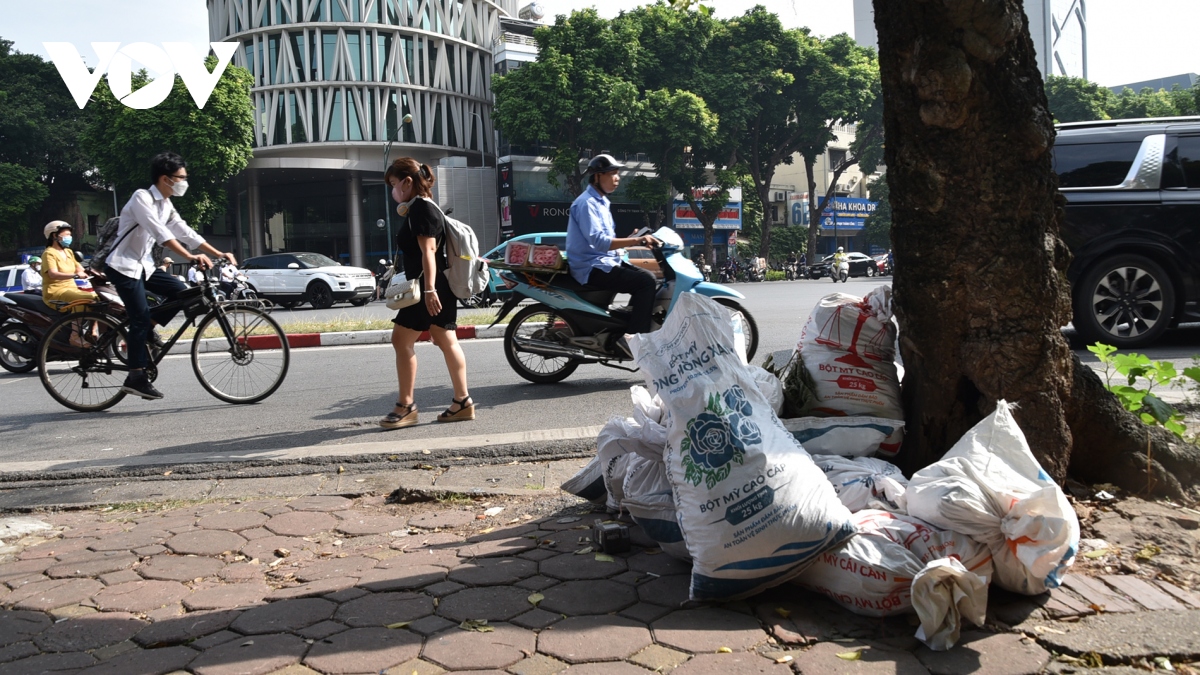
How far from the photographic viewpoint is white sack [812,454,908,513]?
2.62 m

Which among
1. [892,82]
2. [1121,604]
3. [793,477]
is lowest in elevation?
[1121,604]

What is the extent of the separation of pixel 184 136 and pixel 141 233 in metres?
33.9

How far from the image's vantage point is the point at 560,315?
6.48 metres

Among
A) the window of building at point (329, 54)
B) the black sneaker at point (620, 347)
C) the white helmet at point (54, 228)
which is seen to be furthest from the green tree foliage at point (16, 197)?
the black sneaker at point (620, 347)

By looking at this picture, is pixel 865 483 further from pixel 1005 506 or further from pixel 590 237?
pixel 590 237

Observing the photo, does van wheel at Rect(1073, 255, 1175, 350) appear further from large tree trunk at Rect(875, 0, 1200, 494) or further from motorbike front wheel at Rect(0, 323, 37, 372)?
motorbike front wheel at Rect(0, 323, 37, 372)

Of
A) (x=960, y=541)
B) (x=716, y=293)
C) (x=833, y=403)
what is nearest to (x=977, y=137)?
(x=833, y=403)

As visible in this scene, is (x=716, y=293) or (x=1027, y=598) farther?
(x=716, y=293)

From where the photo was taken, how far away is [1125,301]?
707cm

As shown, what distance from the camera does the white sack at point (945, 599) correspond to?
2.15 meters

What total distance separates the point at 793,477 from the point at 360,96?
48625mm

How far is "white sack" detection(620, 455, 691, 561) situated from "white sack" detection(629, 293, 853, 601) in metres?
0.23

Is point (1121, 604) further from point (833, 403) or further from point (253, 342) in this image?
point (253, 342)

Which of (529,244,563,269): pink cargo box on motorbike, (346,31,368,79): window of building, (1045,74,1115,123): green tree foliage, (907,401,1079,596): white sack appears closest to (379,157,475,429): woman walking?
(529,244,563,269): pink cargo box on motorbike
